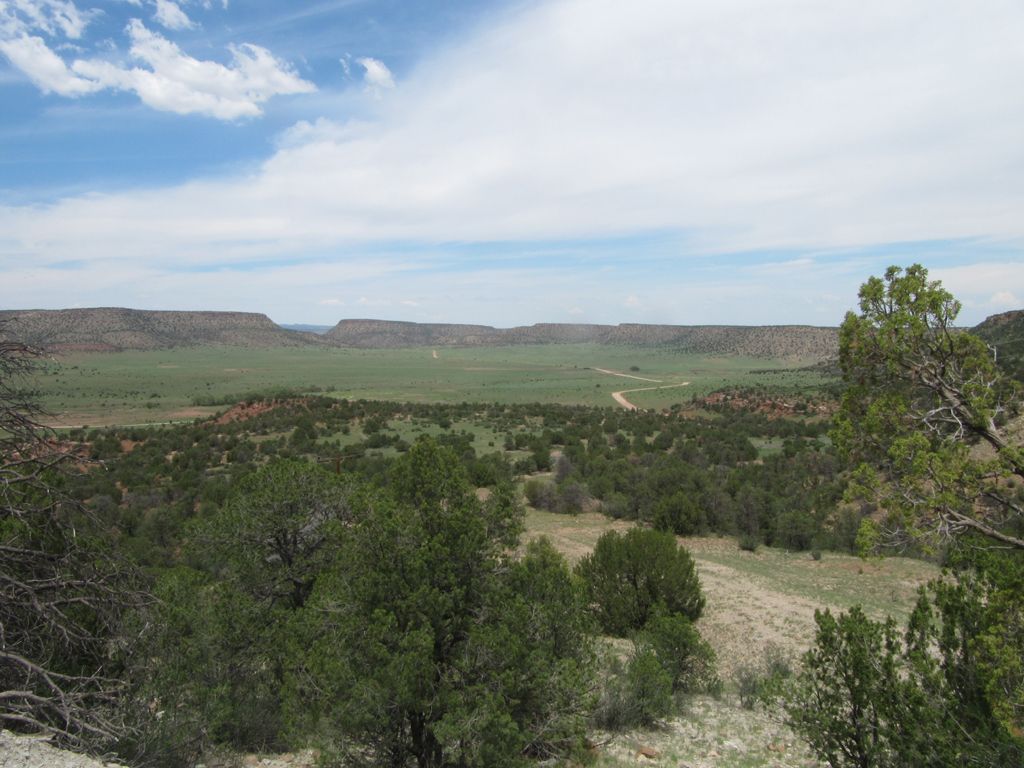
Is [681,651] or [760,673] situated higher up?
[681,651]

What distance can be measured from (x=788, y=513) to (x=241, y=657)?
22.0m

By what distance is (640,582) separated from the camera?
1456cm

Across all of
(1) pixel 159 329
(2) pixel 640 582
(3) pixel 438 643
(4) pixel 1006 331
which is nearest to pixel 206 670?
(3) pixel 438 643

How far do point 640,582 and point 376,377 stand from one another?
4059 inches

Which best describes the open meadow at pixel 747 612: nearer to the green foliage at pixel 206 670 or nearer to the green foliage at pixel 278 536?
the green foliage at pixel 206 670

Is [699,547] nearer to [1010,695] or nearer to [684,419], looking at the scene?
[1010,695]

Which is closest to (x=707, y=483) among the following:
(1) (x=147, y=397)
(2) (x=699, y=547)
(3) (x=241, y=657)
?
(2) (x=699, y=547)

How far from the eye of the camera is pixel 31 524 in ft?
17.9

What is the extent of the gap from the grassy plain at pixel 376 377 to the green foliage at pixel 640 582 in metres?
46.6

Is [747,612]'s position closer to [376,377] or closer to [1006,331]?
[1006,331]

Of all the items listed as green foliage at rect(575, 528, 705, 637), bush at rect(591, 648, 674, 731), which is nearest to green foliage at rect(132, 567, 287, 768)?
bush at rect(591, 648, 674, 731)

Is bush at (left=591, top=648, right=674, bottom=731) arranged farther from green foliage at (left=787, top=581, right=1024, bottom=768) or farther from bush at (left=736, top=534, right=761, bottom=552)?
bush at (left=736, top=534, right=761, bottom=552)

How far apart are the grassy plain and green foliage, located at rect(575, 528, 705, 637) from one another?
153 feet

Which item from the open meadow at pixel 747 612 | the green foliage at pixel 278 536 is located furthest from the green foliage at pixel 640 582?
the green foliage at pixel 278 536
